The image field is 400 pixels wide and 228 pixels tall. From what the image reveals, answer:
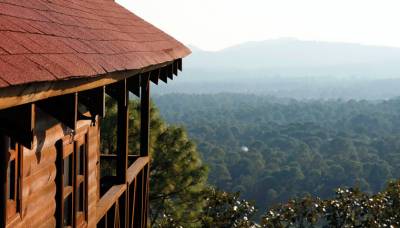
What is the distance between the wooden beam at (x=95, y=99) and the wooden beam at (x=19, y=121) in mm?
1264

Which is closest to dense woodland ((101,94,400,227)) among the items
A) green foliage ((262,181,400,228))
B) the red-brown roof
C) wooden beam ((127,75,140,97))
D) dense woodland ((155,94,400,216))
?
green foliage ((262,181,400,228))

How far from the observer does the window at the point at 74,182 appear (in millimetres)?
4754

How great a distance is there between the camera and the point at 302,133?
113188mm

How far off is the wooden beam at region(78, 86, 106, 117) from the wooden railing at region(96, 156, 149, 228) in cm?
204

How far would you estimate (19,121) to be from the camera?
8.95ft

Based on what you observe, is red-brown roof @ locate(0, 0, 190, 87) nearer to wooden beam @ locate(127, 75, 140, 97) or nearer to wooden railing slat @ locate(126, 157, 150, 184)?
wooden beam @ locate(127, 75, 140, 97)

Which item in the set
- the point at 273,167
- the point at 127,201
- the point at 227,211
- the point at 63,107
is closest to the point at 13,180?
the point at 63,107

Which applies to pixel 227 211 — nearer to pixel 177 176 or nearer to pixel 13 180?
pixel 177 176

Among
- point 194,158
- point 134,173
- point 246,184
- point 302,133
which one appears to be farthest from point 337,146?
point 134,173

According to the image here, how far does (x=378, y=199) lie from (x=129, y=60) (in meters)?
10.8

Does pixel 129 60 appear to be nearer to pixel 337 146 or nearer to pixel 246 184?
pixel 246 184

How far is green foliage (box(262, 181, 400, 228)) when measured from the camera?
13.6 m

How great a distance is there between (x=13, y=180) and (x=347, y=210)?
452 inches

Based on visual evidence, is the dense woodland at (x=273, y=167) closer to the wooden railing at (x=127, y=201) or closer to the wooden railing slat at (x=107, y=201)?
the wooden railing at (x=127, y=201)
